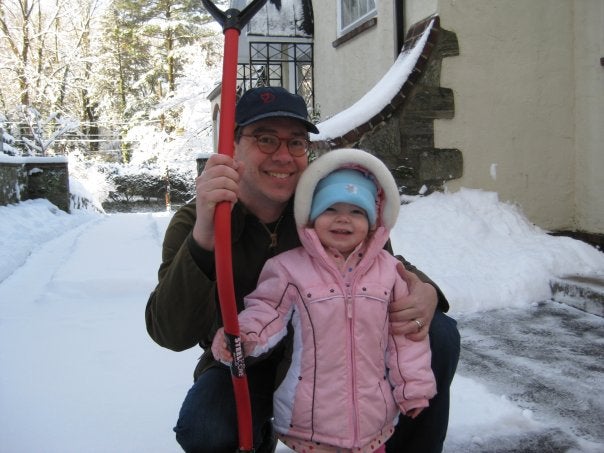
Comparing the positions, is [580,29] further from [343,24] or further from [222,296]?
[222,296]

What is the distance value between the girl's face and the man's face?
0.15m

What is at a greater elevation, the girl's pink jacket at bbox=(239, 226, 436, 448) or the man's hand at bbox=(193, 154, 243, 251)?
the man's hand at bbox=(193, 154, 243, 251)

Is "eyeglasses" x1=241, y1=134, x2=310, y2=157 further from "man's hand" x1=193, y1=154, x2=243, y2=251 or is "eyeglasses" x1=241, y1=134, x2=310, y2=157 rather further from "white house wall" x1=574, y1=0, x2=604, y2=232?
"white house wall" x1=574, y1=0, x2=604, y2=232

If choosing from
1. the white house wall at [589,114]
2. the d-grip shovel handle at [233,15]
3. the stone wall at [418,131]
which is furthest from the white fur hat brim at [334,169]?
the white house wall at [589,114]

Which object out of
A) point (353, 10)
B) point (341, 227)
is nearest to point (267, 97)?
point (341, 227)

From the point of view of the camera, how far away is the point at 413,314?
1522 mm

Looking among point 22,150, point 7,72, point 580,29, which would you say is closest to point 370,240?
point 580,29

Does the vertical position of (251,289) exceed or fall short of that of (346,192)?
it falls short

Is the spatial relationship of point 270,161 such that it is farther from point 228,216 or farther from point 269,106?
point 228,216

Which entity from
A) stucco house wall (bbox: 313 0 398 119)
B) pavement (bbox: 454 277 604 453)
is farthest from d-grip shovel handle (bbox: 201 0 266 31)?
stucco house wall (bbox: 313 0 398 119)

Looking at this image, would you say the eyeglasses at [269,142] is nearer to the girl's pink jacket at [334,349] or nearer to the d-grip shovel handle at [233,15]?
the girl's pink jacket at [334,349]

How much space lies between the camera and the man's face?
1.61 metres

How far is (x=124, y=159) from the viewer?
801 inches

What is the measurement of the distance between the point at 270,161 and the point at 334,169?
189 millimetres
